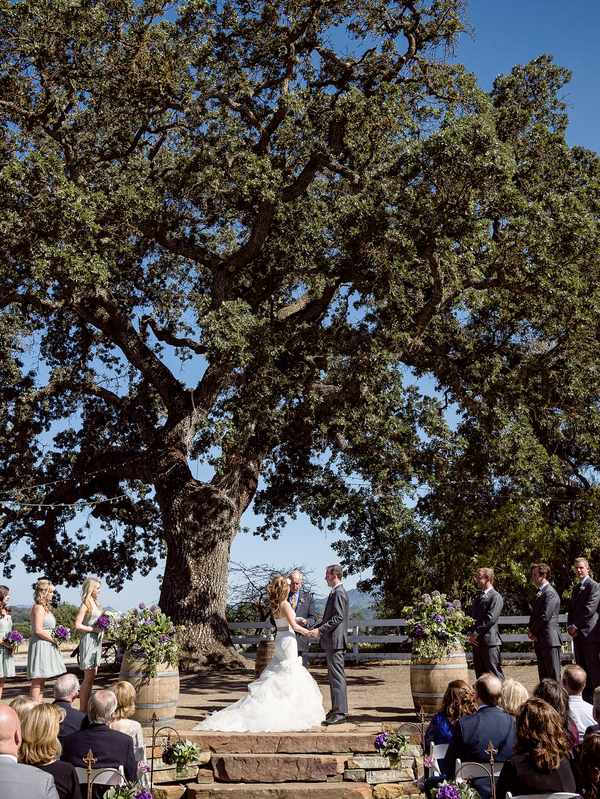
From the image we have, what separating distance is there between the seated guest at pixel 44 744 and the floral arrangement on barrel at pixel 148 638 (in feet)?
12.3

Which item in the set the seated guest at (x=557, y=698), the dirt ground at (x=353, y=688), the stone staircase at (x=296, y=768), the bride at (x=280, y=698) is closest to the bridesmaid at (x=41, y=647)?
the dirt ground at (x=353, y=688)

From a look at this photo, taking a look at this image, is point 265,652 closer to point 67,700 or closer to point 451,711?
point 67,700

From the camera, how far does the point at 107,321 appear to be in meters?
14.7

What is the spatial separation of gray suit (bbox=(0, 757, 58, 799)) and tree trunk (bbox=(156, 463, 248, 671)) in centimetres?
1110

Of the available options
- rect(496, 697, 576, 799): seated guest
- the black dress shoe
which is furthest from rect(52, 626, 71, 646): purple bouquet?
rect(496, 697, 576, 799): seated guest

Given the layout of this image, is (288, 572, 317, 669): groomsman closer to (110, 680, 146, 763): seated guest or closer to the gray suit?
(110, 680, 146, 763): seated guest

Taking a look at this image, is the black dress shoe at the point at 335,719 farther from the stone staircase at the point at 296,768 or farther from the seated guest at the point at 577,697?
the seated guest at the point at 577,697

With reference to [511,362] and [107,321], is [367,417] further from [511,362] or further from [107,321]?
[107,321]

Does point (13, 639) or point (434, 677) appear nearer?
point (434, 677)

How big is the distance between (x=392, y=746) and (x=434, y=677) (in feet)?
4.68

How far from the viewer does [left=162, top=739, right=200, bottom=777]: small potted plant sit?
671 centimetres

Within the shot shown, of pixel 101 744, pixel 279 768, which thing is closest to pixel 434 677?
pixel 279 768

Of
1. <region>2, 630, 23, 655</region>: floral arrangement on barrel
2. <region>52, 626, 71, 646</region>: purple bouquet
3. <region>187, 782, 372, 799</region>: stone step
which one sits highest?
<region>52, 626, 71, 646</region>: purple bouquet

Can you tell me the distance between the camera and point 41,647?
27.5 ft
